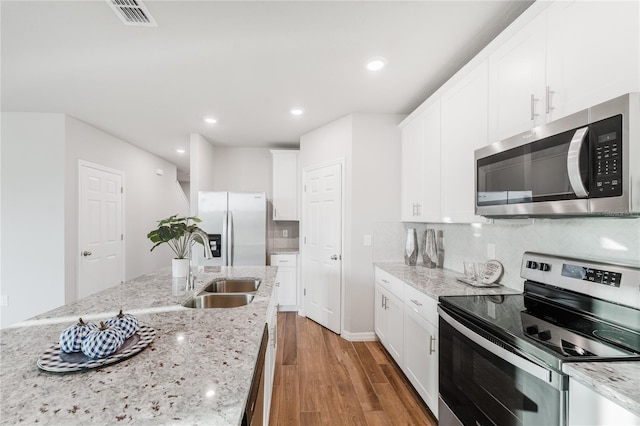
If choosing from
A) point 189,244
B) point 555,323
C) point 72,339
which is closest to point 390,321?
point 555,323

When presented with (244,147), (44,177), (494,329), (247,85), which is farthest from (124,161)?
(494,329)

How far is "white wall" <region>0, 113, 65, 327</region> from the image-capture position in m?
3.42

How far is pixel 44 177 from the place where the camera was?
346 centimetres

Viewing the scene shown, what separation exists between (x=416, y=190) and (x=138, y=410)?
8.63 feet

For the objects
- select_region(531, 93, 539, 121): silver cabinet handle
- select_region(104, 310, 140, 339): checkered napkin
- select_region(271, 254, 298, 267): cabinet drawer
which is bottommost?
select_region(271, 254, 298, 267): cabinet drawer

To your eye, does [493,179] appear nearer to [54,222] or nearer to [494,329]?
[494,329]

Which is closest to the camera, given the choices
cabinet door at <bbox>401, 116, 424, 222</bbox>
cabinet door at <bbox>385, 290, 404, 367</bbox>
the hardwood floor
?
the hardwood floor

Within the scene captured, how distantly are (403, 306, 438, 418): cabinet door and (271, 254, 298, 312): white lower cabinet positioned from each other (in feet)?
7.38

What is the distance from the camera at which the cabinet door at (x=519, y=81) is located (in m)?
1.42

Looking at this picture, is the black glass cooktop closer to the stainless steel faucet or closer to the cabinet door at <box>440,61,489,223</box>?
the cabinet door at <box>440,61,489,223</box>

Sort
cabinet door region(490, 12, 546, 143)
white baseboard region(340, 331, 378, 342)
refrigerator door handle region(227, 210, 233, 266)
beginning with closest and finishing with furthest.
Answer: cabinet door region(490, 12, 546, 143), white baseboard region(340, 331, 378, 342), refrigerator door handle region(227, 210, 233, 266)

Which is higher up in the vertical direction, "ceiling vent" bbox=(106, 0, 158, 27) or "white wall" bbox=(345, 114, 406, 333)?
"ceiling vent" bbox=(106, 0, 158, 27)

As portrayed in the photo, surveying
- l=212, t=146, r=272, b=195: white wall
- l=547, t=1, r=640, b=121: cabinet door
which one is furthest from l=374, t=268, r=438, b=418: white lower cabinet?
l=212, t=146, r=272, b=195: white wall

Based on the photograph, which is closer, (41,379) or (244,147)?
(41,379)
